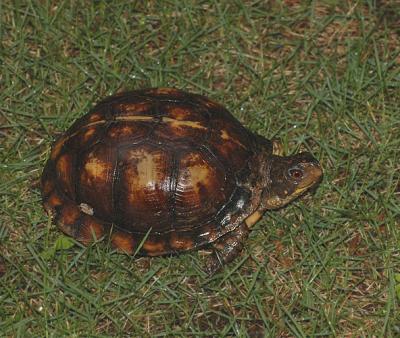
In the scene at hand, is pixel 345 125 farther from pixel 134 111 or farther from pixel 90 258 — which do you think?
pixel 90 258

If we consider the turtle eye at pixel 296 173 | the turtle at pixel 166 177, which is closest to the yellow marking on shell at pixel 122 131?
the turtle at pixel 166 177

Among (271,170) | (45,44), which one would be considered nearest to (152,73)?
(45,44)

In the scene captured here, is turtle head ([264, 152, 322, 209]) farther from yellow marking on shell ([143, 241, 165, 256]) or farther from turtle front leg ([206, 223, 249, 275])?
yellow marking on shell ([143, 241, 165, 256])

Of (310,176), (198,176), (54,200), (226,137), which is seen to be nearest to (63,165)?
(54,200)

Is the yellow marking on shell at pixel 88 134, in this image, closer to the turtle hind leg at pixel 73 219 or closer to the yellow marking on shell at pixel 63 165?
the yellow marking on shell at pixel 63 165

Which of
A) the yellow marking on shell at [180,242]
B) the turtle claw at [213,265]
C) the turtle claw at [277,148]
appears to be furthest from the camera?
the turtle claw at [277,148]
